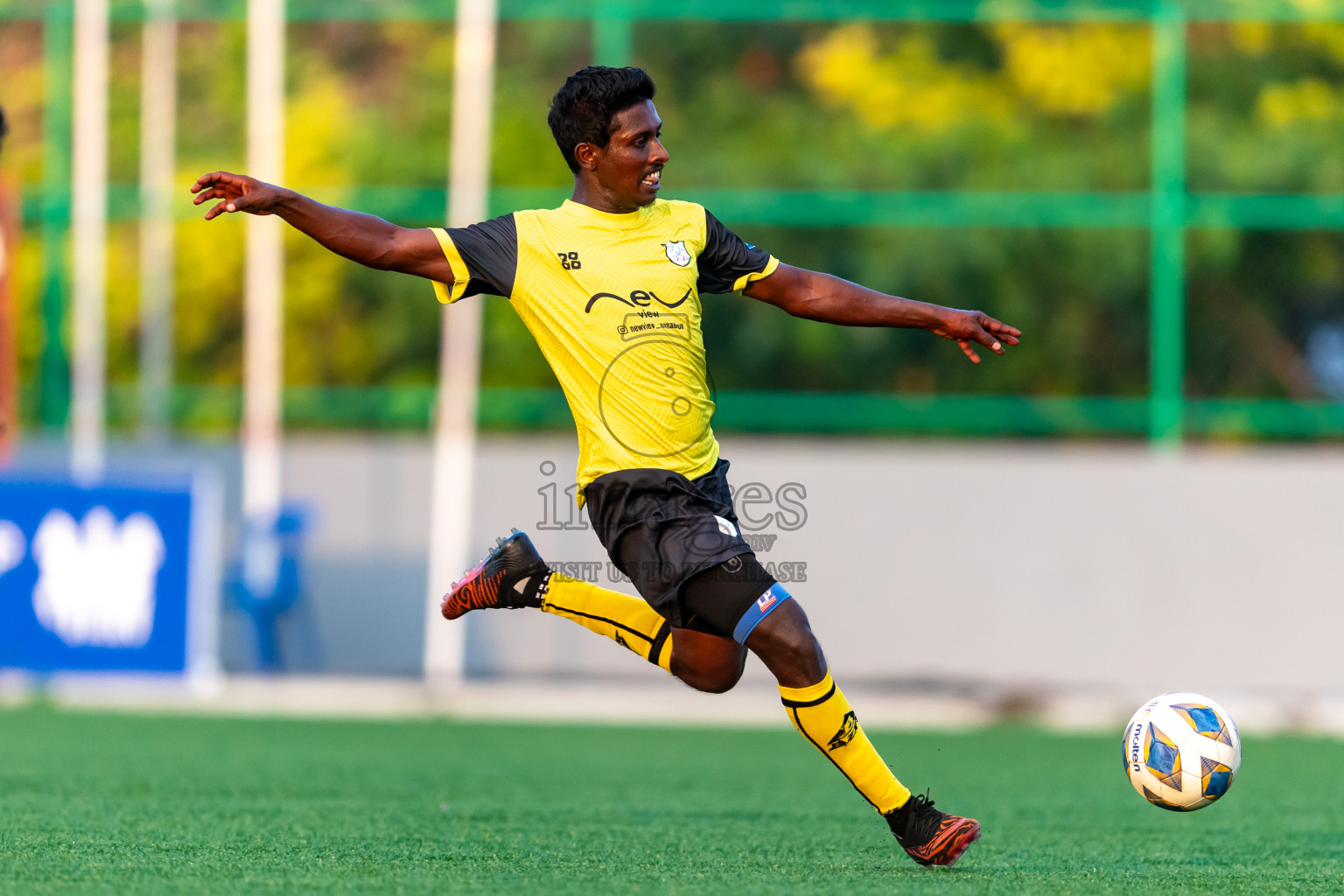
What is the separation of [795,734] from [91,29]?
29.3 ft

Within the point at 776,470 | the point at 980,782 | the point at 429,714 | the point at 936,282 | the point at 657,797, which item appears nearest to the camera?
the point at 657,797

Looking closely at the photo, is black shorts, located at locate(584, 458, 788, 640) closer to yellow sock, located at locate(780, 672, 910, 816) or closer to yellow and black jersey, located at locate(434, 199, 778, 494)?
yellow and black jersey, located at locate(434, 199, 778, 494)

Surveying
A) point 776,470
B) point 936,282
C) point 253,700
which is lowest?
point 253,700

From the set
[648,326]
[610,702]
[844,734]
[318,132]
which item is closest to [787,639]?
[844,734]

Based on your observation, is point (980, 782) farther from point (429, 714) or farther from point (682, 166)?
point (682, 166)

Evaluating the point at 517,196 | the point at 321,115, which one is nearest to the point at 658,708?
the point at 517,196

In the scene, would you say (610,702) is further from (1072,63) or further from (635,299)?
(1072,63)

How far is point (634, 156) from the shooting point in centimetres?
536

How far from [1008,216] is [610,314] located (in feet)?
30.9

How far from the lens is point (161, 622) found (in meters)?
12.2

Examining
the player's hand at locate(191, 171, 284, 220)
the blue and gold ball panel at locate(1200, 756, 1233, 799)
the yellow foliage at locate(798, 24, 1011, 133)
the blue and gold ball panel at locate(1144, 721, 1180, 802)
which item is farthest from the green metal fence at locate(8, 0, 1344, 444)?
the player's hand at locate(191, 171, 284, 220)

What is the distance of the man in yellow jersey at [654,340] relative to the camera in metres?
5.20

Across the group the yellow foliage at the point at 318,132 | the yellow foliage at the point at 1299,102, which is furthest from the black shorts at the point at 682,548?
the yellow foliage at the point at 318,132

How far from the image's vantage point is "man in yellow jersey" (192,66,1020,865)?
5.20m
